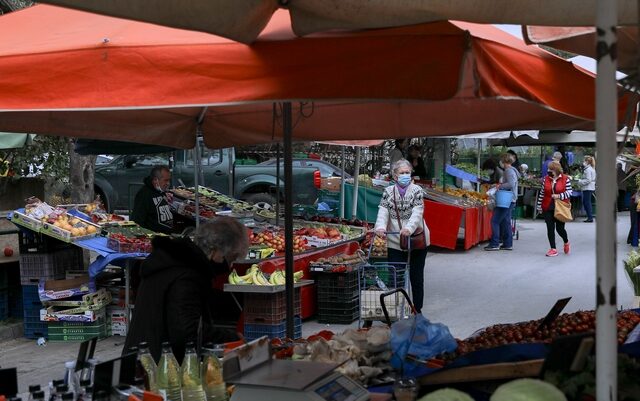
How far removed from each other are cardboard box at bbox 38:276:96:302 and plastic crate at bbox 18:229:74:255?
0.40 metres

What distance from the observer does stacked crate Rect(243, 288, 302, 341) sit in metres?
7.66

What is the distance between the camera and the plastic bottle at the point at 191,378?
316 centimetres

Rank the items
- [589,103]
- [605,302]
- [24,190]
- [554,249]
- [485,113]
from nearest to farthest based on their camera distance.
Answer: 1. [605,302]
2. [589,103]
3. [485,113]
4. [24,190]
5. [554,249]

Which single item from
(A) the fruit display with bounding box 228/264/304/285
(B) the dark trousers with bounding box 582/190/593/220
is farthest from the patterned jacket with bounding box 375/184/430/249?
(B) the dark trousers with bounding box 582/190/593/220

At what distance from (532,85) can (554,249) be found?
40.3ft

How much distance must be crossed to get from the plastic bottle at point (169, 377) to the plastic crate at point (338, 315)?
603 centimetres

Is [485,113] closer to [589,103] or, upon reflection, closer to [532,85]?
[589,103]

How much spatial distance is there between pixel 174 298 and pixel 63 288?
4.81m

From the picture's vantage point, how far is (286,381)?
9.21 feet

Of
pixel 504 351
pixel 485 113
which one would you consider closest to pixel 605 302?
pixel 504 351

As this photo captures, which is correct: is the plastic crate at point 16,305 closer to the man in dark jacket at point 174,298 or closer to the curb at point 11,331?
the curb at point 11,331

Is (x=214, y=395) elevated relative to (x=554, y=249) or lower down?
elevated

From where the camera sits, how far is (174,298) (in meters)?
4.13

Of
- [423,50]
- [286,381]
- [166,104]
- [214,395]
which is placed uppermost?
[423,50]
